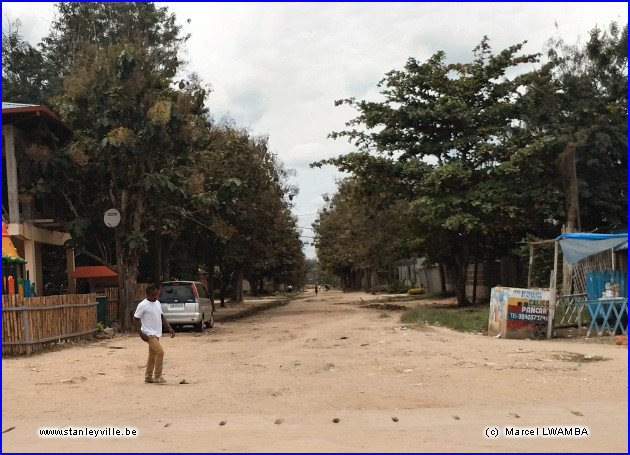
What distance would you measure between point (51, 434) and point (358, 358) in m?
7.23

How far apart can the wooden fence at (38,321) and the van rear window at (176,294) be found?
3810mm

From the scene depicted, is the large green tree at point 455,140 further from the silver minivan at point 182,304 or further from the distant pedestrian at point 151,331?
the distant pedestrian at point 151,331

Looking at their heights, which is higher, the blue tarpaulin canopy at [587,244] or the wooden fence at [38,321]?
the blue tarpaulin canopy at [587,244]

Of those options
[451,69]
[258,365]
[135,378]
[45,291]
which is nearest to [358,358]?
[258,365]

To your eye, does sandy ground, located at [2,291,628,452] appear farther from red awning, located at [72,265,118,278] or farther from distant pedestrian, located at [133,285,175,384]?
red awning, located at [72,265,118,278]

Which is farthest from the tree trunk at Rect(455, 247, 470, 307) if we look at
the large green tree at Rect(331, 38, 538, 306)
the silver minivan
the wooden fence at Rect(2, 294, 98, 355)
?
the wooden fence at Rect(2, 294, 98, 355)

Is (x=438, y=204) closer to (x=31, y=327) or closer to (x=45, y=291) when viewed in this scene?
(x=31, y=327)

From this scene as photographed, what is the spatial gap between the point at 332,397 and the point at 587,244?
32.3 ft

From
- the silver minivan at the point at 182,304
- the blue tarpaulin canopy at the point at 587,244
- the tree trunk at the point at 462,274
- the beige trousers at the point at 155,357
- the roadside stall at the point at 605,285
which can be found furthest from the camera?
the tree trunk at the point at 462,274

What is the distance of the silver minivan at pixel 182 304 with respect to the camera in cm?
2247

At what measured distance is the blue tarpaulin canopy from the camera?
16734 mm

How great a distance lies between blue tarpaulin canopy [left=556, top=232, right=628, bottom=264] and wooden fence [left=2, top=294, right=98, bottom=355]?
12.9 meters

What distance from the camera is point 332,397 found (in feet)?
31.8

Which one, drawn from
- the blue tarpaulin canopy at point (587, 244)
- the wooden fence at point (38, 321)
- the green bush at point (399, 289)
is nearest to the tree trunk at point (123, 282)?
the wooden fence at point (38, 321)
